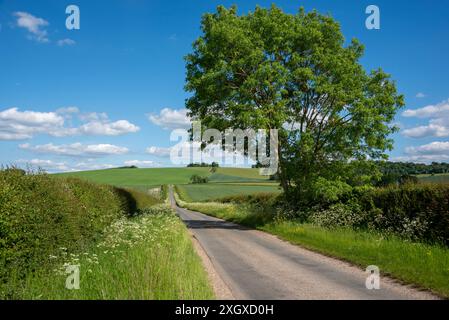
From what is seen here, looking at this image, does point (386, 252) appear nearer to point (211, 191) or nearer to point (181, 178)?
point (211, 191)

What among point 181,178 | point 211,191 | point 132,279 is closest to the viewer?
point 132,279

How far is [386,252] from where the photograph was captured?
13852 mm

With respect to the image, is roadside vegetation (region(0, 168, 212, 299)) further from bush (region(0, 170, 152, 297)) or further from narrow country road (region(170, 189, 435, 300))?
narrow country road (region(170, 189, 435, 300))

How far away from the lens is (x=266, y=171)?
95.9 ft

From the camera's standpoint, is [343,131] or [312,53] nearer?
[343,131]

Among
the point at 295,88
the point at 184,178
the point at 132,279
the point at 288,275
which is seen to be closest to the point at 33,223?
the point at 132,279

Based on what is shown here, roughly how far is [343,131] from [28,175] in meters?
18.6

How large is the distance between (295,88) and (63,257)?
20.4m

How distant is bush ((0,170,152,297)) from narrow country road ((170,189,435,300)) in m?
5.24

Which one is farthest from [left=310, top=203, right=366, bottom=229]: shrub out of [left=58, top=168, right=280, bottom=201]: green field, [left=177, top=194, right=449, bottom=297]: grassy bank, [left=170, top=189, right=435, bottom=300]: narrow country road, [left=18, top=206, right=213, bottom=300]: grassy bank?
[left=58, top=168, right=280, bottom=201]: green field

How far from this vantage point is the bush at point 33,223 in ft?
34.3

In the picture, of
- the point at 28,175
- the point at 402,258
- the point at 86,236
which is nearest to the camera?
the point at 402,258
